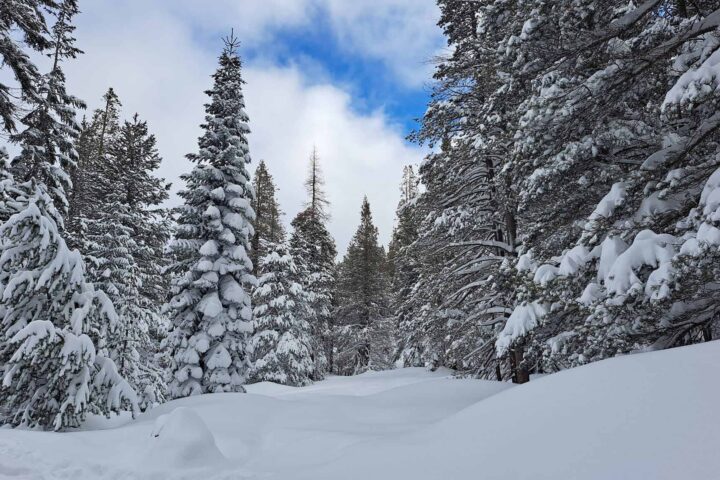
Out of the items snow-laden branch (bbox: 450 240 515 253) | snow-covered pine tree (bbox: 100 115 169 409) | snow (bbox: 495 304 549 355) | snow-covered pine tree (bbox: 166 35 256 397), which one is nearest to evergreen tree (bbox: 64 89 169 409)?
snow-covered pine tree (bbox: 100 115 169 409)

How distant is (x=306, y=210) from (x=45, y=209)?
1029 inches

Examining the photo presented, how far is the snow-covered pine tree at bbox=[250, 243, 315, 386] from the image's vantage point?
2369 cm

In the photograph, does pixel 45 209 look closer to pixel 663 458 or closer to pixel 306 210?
pixel 663 458

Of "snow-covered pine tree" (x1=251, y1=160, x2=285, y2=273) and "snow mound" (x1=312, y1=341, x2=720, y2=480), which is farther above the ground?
"snow-covered pine tree" (x1=251, y1=160, x2=285, y2=273)

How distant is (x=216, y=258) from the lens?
587 inches

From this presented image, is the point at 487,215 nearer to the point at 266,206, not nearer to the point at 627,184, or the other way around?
the point at 627,184

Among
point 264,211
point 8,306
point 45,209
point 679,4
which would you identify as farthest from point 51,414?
point 264,211

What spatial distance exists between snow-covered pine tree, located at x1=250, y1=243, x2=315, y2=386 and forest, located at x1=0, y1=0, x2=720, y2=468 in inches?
273

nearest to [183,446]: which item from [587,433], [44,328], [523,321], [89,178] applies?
[44,328]

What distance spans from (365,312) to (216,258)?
772 inches

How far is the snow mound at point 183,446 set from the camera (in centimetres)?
498

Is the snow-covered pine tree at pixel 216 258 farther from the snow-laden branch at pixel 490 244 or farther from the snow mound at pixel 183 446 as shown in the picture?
the snow mound at pixel 183 446

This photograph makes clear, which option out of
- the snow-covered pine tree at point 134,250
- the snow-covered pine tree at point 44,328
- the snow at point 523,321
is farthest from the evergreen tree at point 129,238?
the snow at point 523,321

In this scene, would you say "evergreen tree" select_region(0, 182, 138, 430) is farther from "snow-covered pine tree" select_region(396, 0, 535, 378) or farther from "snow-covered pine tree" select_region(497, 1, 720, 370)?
"snow-covered pine tree" select_region(396, 0, 535, 378)
